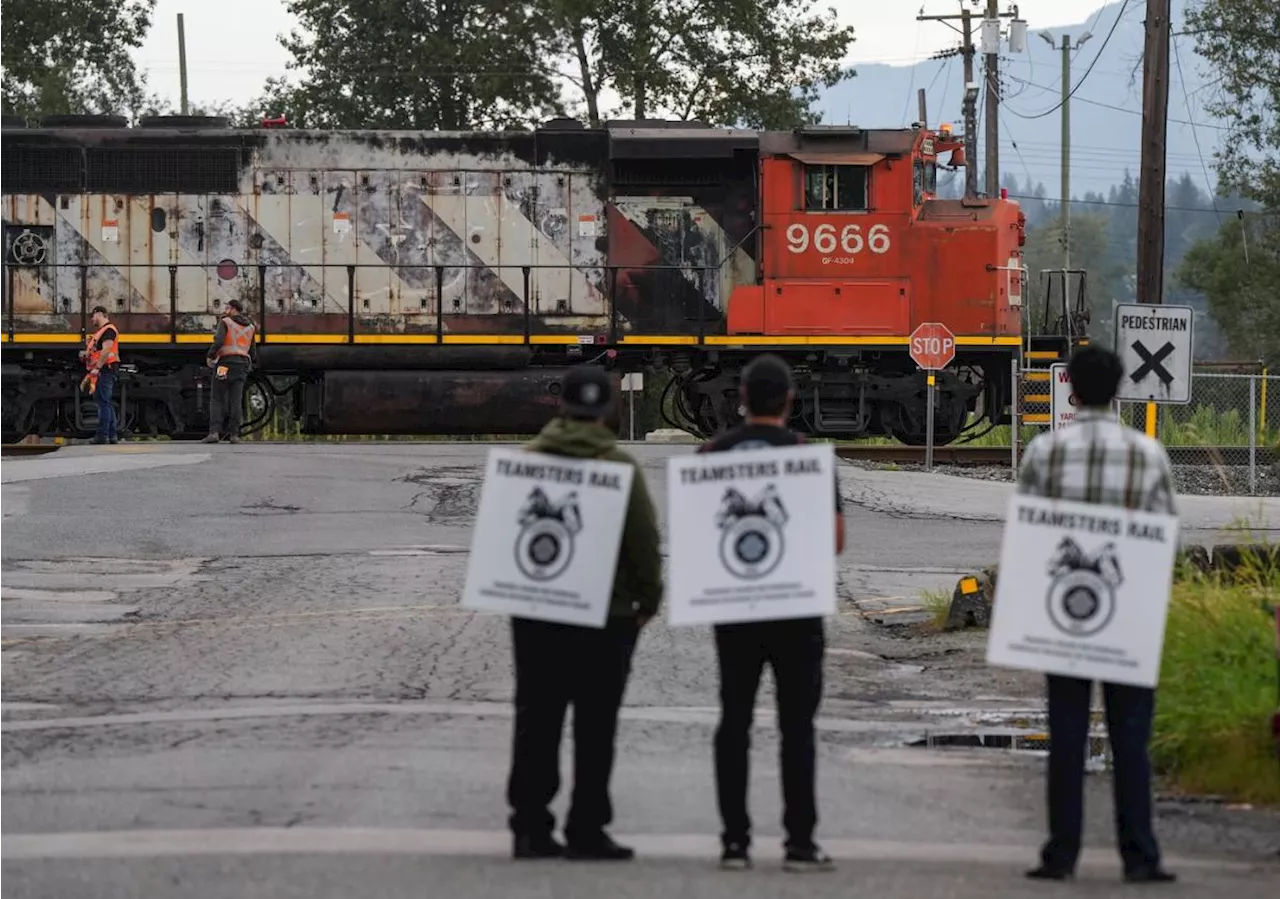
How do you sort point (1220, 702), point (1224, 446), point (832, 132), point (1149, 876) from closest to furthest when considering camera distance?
point (1149, 876) → point (1220, 702) → point (832, 132) → point (1224, 446)

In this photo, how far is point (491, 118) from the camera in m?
45.8

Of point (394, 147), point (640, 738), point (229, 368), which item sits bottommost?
point (640, 738)

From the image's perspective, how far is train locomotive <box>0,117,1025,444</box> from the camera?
25609 millimetres

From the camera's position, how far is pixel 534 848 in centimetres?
708

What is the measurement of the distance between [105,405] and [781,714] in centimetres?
1888

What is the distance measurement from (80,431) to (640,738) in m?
18.0

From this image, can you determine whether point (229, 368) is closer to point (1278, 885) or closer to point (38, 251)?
point (38, 251)

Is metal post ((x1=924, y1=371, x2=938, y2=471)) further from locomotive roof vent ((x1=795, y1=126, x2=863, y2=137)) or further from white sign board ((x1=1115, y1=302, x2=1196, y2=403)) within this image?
white sign board ((x1=1115, y1=302, x2=1196, y2=403))

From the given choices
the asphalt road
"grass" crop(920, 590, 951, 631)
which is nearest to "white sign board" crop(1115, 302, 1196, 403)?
the asphalt road

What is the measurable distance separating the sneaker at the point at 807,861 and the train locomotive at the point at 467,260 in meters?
18.9

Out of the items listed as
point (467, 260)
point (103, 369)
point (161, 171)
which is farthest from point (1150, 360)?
point (161, 171)

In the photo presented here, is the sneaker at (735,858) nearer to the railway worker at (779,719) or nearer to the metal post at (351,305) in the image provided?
the railway worker at (779,719)

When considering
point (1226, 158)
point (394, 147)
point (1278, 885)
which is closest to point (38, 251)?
point (394, 147)

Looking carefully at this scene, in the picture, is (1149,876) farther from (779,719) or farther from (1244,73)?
(1244,73)
